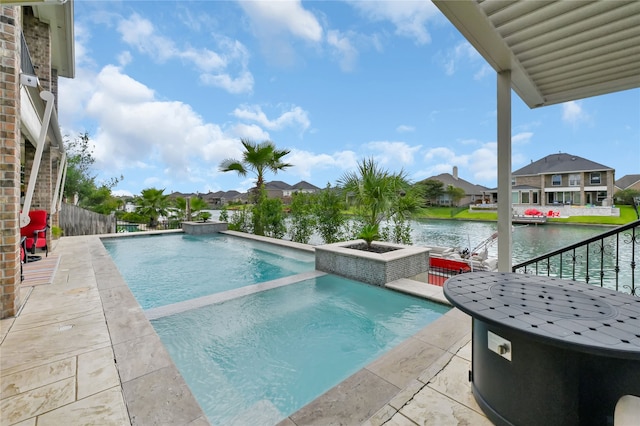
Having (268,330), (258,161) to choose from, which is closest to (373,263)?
(268,330)

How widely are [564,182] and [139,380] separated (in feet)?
128

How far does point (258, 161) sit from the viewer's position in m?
11.7

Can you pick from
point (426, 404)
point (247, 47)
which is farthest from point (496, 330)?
point (247, 47)

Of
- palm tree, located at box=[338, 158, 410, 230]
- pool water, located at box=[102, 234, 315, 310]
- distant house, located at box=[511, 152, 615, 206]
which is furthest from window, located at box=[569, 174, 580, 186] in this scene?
pool water, located at box=[102, 234, 315, 310]

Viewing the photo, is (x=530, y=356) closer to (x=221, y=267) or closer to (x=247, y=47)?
(x=221, y=267)

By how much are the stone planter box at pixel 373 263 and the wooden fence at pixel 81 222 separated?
11.0 meters

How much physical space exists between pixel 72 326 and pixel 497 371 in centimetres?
392

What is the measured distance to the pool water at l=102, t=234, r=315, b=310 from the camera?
5355mm

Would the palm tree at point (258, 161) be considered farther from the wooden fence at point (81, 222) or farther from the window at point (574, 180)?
the window at point (574, 180)

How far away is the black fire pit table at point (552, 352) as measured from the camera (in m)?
1.25

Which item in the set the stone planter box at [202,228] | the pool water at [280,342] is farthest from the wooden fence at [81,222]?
the pool water at [280,342]

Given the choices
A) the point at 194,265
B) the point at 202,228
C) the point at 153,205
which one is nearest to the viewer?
the point at 194,265

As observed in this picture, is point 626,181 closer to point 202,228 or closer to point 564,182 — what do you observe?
point 564,182

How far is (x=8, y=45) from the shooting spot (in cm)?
307
